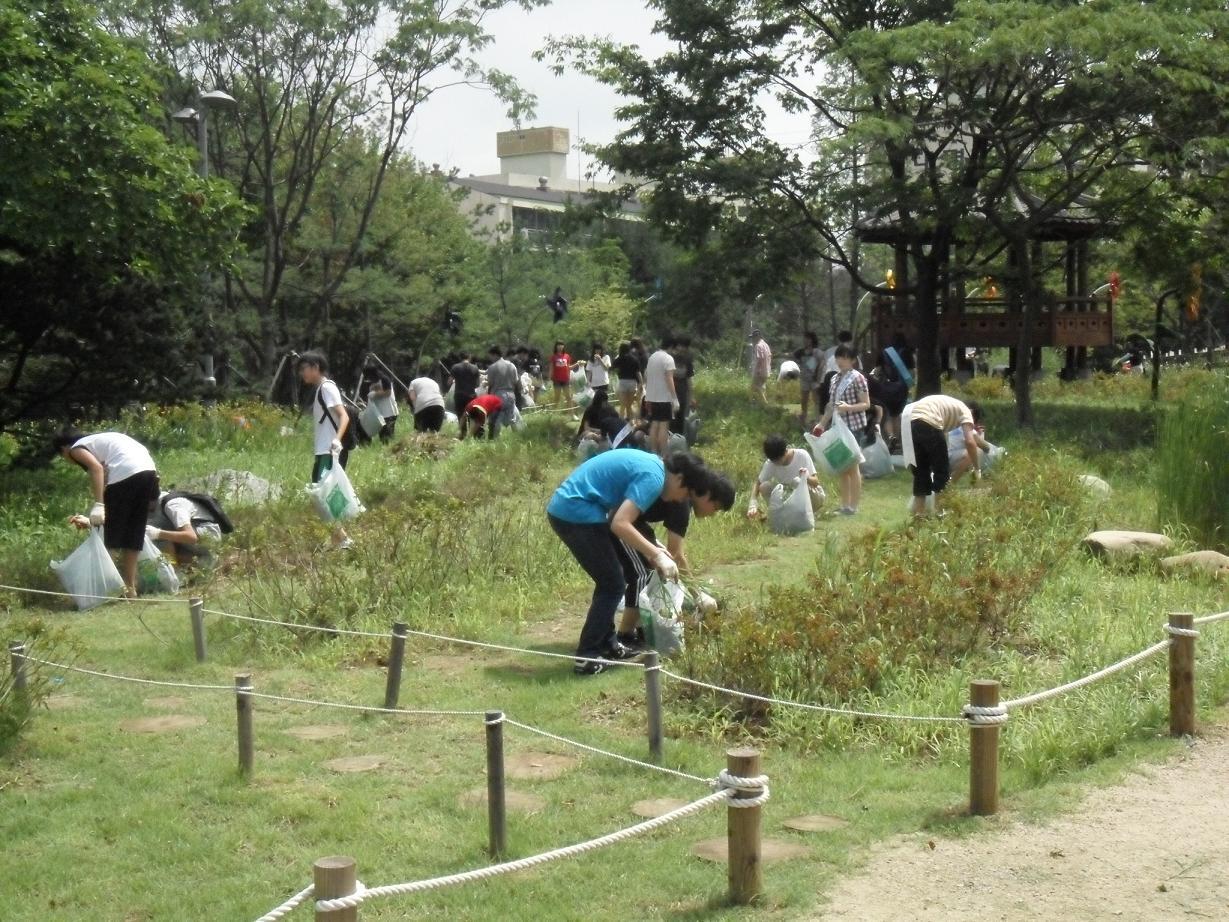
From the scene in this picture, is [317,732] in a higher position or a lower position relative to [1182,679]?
lower

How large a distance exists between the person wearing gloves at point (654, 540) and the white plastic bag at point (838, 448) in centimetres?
378

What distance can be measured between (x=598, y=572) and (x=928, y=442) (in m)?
4.57

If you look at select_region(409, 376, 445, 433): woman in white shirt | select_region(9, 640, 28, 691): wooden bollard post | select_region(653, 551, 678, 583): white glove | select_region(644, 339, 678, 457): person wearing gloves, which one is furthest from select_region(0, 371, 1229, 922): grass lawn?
select_region(409, 376, 445, 433): woman in white shirt

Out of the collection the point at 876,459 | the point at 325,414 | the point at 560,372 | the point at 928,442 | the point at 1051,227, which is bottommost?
the point at 876,459

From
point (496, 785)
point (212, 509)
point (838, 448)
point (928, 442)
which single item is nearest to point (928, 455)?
point (928, 442)

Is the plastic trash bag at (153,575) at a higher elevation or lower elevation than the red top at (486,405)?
lower

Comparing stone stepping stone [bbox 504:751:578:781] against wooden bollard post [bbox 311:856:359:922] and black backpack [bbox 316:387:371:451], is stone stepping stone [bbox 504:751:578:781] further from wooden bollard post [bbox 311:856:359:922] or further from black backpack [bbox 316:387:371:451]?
black backpack [bbox 316:387:371:451]

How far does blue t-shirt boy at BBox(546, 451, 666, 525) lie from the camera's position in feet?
25.0

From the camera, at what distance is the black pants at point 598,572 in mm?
7723

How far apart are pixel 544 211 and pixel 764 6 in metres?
53.5

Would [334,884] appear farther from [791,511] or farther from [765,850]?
[791,511]

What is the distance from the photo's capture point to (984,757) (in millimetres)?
5414

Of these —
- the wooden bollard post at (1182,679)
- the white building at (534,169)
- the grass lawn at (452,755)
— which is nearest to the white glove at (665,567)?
the grass lawn at (452,755)

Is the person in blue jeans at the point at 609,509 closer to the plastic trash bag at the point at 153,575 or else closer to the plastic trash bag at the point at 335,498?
the plastic trash bag at the point at 335,498
